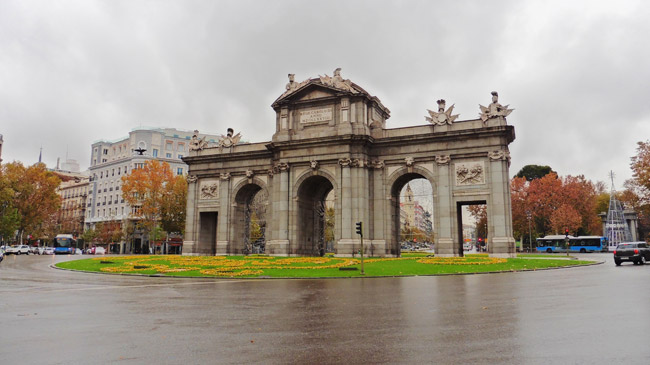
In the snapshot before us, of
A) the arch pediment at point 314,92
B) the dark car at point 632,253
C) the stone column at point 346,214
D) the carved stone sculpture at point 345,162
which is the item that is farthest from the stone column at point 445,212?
the dark car at point 632,253

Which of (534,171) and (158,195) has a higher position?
(534,171)

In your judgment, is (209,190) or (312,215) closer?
(312,215)

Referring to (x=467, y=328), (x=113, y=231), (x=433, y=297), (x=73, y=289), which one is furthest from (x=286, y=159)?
(x=113, y=231)

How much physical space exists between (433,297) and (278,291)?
19.7 ft

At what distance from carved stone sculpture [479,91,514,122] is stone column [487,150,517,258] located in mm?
3186

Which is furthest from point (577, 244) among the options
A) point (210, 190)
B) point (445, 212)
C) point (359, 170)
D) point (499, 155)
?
point (210, 190)

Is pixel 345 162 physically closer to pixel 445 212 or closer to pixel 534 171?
pixel 445 212

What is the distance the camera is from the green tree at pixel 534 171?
330 feet

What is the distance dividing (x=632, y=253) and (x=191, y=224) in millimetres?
41809

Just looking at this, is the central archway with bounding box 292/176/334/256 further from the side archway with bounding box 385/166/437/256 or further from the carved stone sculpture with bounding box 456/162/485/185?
the carved stone sculpture with bounding box 456/162/485/185

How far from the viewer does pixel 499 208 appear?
40.4 metres

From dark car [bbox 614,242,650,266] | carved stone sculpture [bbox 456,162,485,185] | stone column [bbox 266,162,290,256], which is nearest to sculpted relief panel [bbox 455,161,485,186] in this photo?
carved stone sculpture [bbox 456,162,485,185]

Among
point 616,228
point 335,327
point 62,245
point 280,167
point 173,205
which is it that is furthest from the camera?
point 616,228

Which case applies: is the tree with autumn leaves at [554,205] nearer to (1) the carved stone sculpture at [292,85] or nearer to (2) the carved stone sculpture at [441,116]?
(2) the carved stone sculpture at [441,116]
